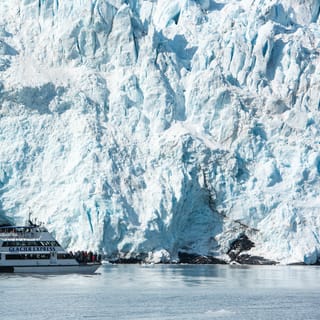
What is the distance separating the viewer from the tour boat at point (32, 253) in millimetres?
36281

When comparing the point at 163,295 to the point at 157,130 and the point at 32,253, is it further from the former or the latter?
the point at 157,130

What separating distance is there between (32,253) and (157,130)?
Answer: 1300cm

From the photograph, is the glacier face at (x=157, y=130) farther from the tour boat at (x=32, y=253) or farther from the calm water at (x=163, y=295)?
the tour boat at (x=32, y=253)

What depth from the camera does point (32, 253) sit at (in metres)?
36.4

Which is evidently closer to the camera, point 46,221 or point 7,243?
point 7,243

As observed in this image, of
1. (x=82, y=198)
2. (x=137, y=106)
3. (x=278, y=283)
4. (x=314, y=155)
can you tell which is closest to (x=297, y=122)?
(x=314, y=155)

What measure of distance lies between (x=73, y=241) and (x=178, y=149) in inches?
284

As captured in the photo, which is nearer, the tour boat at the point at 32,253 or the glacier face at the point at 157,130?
the tour boat at the point at 32,253

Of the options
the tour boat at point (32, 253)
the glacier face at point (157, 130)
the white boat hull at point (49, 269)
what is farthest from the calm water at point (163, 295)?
the glacier face at point (157, 130)

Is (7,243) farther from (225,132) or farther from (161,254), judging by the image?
(225,132)

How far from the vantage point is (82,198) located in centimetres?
4328

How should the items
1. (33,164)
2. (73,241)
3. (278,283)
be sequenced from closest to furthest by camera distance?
(278,283) < (73,241) < (33,164)

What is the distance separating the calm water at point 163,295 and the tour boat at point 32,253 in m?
0.67

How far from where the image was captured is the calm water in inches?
969
